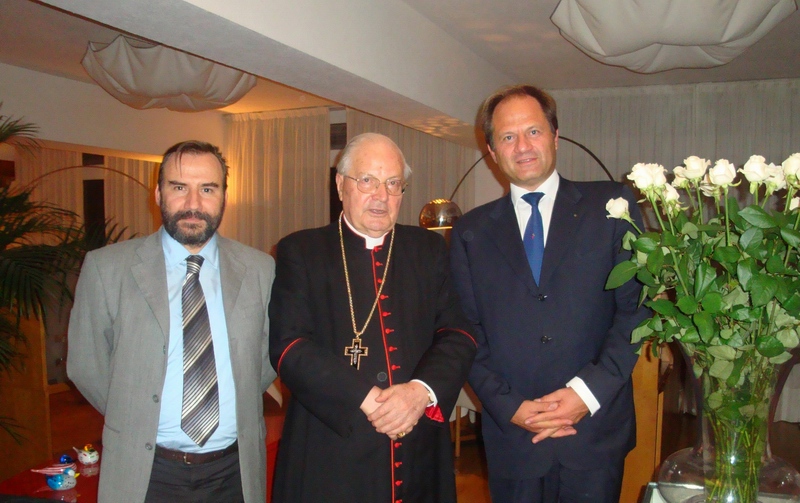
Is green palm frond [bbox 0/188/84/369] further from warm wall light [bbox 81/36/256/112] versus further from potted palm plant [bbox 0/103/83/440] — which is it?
warm wall light [bbox 81/36/256/112]

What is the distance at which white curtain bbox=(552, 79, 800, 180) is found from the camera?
6055mm

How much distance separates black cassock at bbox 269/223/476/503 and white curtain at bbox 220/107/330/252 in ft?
18.0

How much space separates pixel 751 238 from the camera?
1.21 metres

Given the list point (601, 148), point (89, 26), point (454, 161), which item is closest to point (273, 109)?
point (454, 161)

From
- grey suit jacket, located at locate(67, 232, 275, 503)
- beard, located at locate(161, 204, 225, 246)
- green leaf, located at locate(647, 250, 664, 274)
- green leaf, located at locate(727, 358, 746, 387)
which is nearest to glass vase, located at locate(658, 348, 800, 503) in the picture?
green leaf, located at locate(727, 358, 746, 387)

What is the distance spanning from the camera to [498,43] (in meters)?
5.13

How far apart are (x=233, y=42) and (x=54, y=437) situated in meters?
4.30

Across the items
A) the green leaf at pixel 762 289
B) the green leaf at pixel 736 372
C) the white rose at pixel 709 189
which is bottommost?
the green leaf at pixel 736 372

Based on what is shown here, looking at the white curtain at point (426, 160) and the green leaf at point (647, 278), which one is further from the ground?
the white curtain at point (426, 160)

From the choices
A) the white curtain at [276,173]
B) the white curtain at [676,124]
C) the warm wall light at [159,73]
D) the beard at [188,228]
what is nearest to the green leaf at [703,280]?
the beard at [188,228]

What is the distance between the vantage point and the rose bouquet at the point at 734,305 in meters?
1.20

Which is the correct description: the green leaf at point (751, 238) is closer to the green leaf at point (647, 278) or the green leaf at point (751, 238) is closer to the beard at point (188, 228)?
the green leaf at point (647, 278)

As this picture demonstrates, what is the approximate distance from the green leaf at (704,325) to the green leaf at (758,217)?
0.20 m

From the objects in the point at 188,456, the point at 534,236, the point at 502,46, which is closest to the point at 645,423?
the point at 534,236
